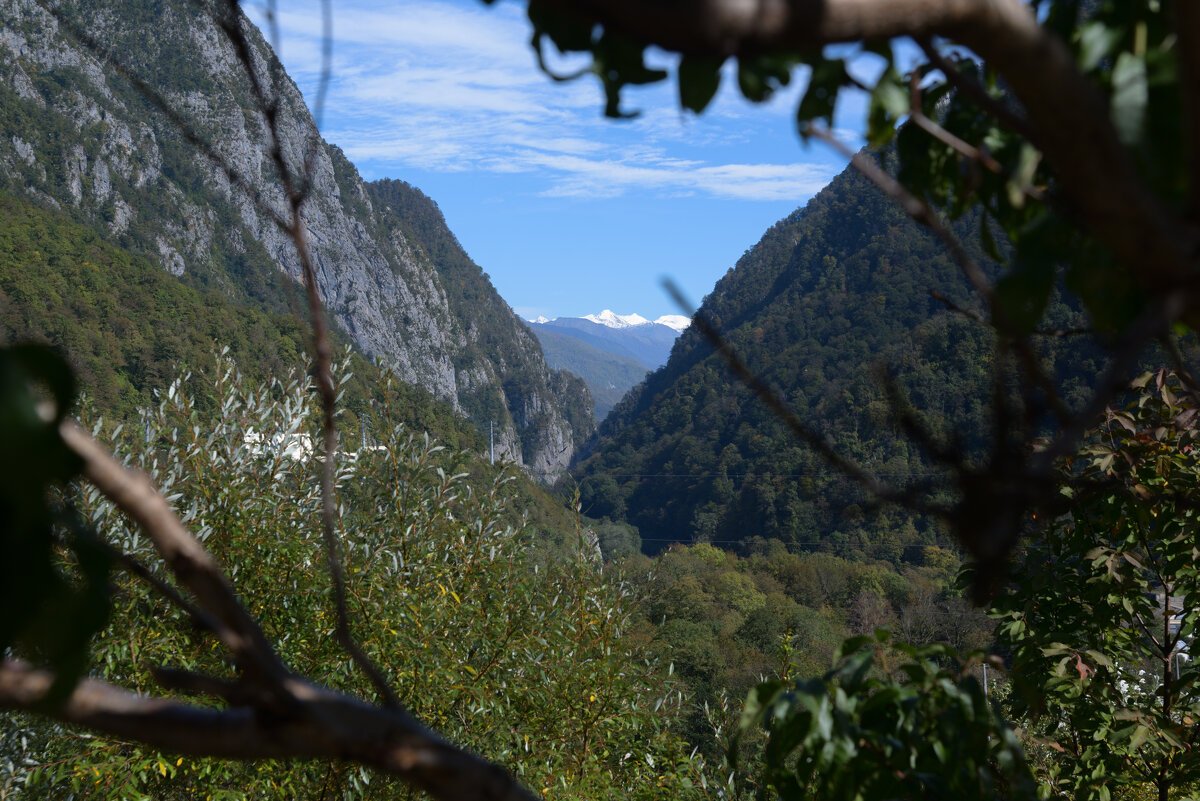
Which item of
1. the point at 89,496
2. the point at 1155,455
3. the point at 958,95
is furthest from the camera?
the point at 89,496

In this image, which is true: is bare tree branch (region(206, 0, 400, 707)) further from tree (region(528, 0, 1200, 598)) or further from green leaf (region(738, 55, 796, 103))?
green leaf (region(738, 55, 796, 103))

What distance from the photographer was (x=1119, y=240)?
535 mm

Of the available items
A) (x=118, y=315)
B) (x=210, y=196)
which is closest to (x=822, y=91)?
(x=118, y=315)

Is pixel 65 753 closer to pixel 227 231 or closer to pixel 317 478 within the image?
pixel 317 478

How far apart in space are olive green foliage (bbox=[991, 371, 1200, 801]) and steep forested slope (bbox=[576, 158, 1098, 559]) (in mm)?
34323

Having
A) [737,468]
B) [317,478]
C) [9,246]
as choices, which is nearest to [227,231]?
[9,246]

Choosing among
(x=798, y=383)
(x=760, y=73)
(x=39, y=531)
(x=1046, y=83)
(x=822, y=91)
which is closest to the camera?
(x=39, y=531)

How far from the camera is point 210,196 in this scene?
75062 mm

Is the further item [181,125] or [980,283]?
[181,125]

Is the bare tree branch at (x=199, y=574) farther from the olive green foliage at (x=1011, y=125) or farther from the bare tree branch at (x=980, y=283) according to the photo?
the bare tree branch at (x=980, y=283)

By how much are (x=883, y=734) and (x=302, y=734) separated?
2.45ft

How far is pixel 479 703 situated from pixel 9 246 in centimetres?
4150

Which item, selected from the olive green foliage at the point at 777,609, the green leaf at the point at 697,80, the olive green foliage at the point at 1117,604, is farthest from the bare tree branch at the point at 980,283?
the olive green foliage at the point at 777,609

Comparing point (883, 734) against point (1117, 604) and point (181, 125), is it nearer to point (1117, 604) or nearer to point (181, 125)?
point (181, 125)
